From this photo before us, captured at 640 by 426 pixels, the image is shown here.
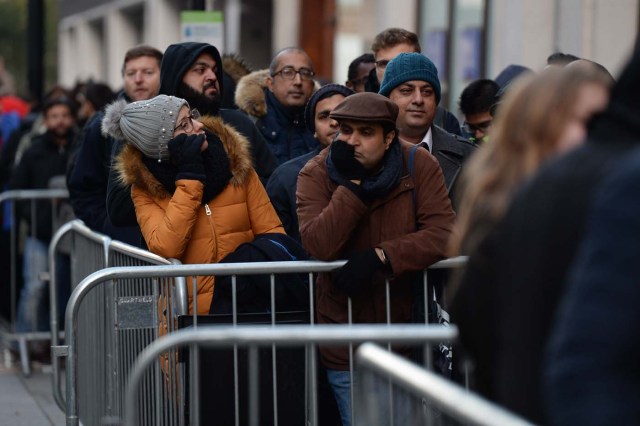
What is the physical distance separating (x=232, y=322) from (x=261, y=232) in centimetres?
69

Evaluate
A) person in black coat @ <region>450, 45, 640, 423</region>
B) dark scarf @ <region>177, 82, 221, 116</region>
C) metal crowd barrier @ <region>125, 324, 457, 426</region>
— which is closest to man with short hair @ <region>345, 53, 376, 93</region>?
dark scarf @ <region>177, 82, 221, 116</region>

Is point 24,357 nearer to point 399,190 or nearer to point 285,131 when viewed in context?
point 285,131

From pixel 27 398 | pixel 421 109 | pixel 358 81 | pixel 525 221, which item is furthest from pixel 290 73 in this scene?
pixel 525 221

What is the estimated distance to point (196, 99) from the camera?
6984mm

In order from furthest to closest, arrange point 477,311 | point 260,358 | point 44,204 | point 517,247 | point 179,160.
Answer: point 44,204, point 179,160, point 260,358, point 477,311, point 517,247

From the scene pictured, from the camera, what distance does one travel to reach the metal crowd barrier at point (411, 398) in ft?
8.57

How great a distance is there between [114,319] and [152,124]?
2.88 feet

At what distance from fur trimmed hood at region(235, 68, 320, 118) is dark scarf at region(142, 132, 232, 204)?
6.56 feet

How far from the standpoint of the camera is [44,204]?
10.6 m

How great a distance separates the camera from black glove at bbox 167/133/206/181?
603 cm

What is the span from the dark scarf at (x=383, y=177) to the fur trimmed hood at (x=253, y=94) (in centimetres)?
258

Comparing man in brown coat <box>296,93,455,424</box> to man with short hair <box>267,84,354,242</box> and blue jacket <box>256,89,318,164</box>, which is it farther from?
blue jacket <box>256,89,318,164</box>

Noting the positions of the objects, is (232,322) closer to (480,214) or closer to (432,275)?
(432,275)

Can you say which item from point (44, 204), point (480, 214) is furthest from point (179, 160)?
point (44, 204)
